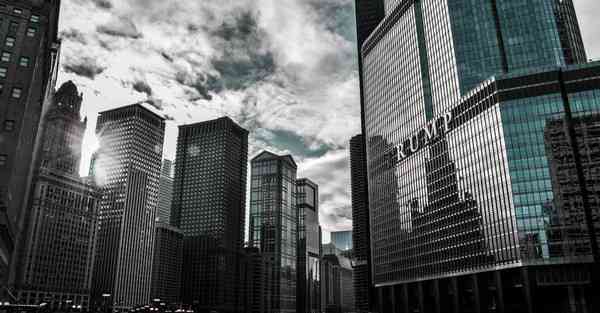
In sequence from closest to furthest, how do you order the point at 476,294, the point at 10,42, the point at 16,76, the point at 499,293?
the point at 16,76 < the point at 10,42 < the point at 499,293 < the point at 476,294

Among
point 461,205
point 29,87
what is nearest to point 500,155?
point 461,205

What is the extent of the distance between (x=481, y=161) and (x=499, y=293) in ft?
108

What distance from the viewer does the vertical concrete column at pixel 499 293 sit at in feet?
375

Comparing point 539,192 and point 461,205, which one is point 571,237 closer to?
point 539,192

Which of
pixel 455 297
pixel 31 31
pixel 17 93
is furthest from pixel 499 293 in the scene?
pixel 31 31

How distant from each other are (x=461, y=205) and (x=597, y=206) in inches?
1268

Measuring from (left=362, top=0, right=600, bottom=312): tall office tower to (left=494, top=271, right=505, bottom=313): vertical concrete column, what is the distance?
258 mm

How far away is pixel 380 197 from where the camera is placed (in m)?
182

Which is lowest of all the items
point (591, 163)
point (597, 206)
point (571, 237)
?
point (571, 237)

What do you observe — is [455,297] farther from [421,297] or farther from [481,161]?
[481,161]

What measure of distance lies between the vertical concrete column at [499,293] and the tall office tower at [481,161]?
258 mm

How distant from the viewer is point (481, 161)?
421 ft

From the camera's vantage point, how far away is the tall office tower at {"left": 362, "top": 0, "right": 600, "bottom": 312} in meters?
113

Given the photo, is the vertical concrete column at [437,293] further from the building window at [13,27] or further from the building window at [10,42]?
the building window at [13,27]
